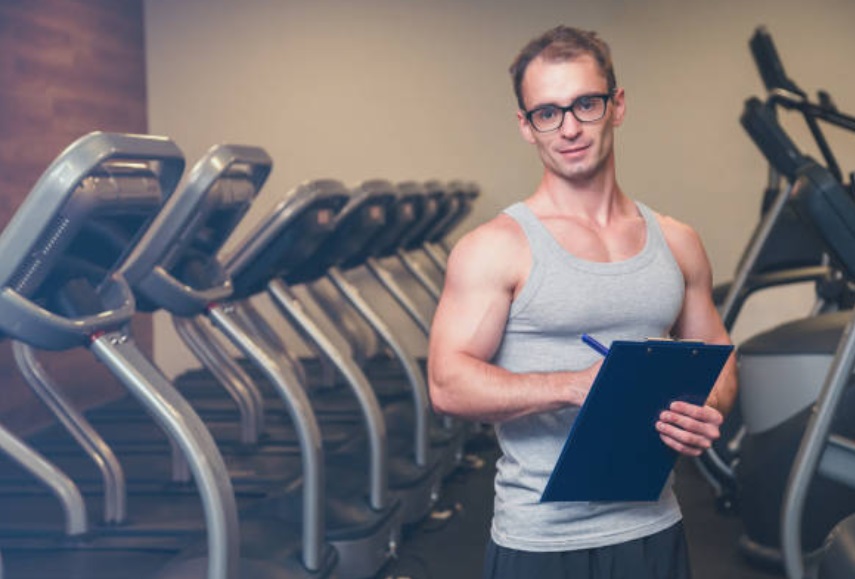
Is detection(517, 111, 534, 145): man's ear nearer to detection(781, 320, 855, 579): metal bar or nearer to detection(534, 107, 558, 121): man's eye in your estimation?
detection(534, 107, 558, 121): man's eye

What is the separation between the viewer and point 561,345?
1829 millimetres

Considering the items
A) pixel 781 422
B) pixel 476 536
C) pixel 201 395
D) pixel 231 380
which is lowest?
pixel 476 536

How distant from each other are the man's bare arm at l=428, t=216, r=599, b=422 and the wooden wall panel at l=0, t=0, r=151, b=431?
4238 mm

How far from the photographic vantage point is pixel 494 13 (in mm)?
7652

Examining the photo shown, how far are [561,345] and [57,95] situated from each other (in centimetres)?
510

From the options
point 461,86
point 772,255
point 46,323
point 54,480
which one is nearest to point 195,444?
point 46,323

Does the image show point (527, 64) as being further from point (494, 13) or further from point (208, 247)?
point (494, 13)

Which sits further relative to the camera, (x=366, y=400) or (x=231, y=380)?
(x=231, y=380)

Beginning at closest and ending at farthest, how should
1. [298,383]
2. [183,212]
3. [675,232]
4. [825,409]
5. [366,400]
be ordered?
[675,232], [825,409], [183,212], [298,383], [366,400]

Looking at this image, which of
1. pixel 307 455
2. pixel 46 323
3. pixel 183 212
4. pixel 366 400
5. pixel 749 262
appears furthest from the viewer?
pixel 749 262

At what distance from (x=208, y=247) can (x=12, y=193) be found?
2514 mm

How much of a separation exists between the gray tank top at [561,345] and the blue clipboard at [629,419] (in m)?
0.06

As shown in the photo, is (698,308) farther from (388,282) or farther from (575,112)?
(388,282)

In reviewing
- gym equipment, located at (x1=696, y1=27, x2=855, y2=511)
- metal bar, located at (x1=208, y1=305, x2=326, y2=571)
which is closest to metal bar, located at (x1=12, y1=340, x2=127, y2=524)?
metal bar, located at (x1=208, y1=305, x2=326, y2=571)
